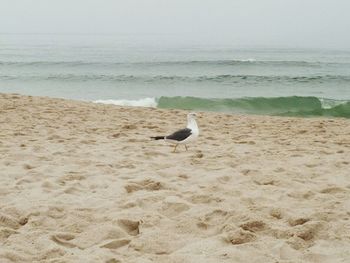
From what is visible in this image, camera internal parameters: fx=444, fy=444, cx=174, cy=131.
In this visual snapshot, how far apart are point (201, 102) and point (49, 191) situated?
38.1 feet

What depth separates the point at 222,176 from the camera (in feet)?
16.2

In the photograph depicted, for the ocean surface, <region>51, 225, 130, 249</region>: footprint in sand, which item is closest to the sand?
<region>51, 225, 130, 249</region>: footprint in sand

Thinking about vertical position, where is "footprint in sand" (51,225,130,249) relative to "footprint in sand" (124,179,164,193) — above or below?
above

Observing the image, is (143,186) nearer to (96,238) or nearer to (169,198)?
(169,198)

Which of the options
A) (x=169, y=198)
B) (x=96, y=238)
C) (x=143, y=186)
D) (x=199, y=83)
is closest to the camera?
(x=96, y=238)

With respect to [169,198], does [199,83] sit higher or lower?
lower

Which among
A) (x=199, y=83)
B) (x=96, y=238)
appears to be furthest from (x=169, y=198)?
(x=199, y=83)

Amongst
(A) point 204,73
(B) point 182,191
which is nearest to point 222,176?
(B) point 182,191

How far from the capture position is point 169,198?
4086 mm

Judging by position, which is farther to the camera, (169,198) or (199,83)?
(199,83)

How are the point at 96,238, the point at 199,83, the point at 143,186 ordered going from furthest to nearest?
the point at 199,83 → the point at 143,186 → the point at 96,238

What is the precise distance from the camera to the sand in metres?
3.02

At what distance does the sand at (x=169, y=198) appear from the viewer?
3023 mm

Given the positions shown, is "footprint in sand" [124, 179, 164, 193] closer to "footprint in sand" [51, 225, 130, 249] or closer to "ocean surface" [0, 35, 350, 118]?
"footprint in sand" [51, 225, 130, 249]
